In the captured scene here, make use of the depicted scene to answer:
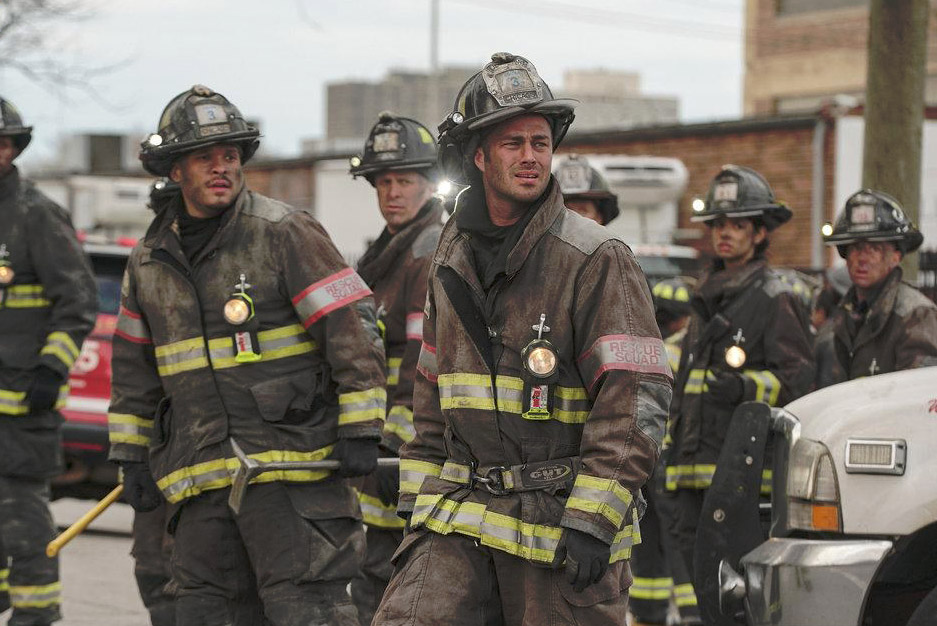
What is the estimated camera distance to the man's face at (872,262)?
7984 millimetres

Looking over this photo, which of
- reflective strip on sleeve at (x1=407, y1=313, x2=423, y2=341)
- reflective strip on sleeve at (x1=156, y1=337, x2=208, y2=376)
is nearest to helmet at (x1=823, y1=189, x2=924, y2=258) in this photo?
reflective strip on sleeve at (x1=407, y1=313, x2=423, y2=341)

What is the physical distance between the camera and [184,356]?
6.03 metres

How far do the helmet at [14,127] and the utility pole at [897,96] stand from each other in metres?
4.45

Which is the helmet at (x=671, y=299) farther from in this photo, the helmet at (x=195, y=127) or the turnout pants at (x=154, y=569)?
the helmet at (x=195, y=127)

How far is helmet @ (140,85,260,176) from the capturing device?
604 centimetres

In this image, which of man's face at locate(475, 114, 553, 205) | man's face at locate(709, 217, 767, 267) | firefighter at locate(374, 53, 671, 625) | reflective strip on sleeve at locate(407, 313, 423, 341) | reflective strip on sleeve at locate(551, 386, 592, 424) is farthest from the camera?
man's face at locate(709, 217, 767, 267)

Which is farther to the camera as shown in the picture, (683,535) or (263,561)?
(683,535)

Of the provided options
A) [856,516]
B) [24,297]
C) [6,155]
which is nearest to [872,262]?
[856,516]

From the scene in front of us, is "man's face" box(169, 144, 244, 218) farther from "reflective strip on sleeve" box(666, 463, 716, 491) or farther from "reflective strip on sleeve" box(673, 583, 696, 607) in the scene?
"reflective strip on sleeve" box(673, 583, 696, 607)

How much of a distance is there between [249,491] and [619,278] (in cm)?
189

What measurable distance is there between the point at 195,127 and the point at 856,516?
2.65 metres

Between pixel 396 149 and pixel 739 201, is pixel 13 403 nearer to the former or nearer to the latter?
pixel 396 149

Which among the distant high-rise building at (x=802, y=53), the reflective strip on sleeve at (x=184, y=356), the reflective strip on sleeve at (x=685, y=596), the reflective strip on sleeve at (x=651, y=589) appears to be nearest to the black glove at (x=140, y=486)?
the reflective strip on sleeve at (x=184, y=356)

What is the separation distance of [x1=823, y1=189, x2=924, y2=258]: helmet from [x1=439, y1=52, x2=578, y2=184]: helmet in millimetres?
3402
